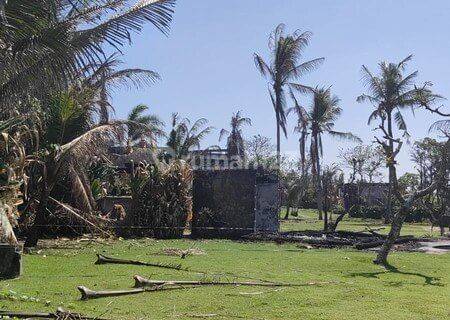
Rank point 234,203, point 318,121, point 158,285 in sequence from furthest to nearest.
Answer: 1. point 318,121
2. point 234,203
3. point 158,285

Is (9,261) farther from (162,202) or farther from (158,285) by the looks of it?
(162,202)

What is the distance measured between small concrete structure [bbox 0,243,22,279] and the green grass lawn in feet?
0.76

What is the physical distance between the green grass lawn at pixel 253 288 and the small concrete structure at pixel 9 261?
0.76 feet

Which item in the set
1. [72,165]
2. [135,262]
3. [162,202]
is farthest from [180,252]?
[162,202]

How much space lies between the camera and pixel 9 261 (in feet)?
29.7

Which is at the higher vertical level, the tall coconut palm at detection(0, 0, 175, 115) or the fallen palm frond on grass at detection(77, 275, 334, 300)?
the tall coconut palm at detection(0, 0, 175, 115)

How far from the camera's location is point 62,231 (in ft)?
57.1

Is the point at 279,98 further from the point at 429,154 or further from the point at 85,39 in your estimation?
the point at 85,39

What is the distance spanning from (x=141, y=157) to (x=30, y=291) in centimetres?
1734

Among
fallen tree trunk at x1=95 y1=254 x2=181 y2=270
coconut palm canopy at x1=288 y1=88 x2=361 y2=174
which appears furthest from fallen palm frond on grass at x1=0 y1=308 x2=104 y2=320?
coconut palm canopy at x1=288 y1=88 x2=361 y2=174

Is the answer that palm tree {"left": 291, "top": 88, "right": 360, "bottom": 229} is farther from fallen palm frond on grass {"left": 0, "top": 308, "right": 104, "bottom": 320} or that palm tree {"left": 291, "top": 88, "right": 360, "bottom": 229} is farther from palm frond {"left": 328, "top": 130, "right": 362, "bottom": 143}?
fallen palm frond on grass {"left": 0, "top": 308, "right": 104, "bottom": 320}

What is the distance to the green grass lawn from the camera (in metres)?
6.86

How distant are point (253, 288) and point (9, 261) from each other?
3679 mm

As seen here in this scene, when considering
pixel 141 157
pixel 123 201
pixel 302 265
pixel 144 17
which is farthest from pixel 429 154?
pixel 144 17
